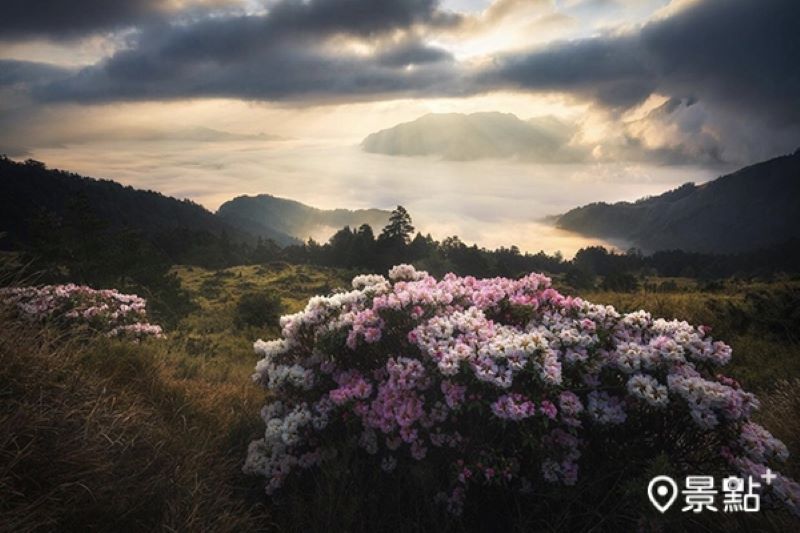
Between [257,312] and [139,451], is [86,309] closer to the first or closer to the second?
[139,451]

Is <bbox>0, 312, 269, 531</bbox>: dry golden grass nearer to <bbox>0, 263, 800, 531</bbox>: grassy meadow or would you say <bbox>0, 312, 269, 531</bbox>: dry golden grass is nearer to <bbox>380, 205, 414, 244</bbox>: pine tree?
<bbox>0, 263, 800, 531</bbox>: grassy meadow

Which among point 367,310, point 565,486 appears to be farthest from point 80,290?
point 565,486

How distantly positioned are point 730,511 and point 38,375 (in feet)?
18.7

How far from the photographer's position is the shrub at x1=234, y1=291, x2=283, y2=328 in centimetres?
2823

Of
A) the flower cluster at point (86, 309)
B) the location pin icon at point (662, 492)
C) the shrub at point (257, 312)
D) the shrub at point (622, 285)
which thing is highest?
the flower cluster at point (86, 309)

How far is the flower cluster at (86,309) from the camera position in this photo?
8.59 metres

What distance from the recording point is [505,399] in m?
3.99

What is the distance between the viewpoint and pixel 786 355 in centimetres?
1025

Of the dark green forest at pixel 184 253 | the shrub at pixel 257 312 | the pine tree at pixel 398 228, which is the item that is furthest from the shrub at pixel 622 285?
the pine tree at pixel 398 228

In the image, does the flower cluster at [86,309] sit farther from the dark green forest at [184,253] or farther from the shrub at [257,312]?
the shrub at [257,312]

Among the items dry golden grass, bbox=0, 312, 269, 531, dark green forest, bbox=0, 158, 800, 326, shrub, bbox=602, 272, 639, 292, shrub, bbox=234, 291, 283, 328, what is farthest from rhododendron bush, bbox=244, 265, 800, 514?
shrub, bbox=234, 291, 283, 328

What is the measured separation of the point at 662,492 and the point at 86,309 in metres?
9.25

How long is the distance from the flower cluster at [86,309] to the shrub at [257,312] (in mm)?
17882

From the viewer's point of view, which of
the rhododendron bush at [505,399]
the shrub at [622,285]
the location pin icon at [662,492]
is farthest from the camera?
the shrub at [622,285]
